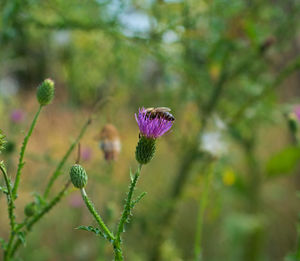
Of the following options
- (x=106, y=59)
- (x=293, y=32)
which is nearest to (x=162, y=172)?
(x=106, y=59)

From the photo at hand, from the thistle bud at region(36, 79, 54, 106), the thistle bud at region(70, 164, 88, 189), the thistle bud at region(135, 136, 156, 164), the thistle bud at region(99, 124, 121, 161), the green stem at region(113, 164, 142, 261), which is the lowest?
the green stem at region(113, 164, 142, 261)

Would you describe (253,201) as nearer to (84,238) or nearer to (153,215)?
(153,215)

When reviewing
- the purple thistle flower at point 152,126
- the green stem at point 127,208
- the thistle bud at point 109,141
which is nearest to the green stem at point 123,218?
the green stem at point 127,208

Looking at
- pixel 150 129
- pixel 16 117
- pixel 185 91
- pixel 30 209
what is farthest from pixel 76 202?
pixel 150 129

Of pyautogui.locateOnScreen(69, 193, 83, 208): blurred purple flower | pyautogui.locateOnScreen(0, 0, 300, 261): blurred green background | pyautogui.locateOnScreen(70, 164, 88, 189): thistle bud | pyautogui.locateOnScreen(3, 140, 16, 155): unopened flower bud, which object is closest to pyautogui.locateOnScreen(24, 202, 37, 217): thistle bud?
pyautogui.locateOnScreen(0, 0, 300, 261): blurred green background

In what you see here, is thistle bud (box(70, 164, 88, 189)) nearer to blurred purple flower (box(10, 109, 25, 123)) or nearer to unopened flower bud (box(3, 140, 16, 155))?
unopened flower bud (box(3, 140, 16, 155))

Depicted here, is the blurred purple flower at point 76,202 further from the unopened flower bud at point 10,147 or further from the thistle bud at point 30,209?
the thistle bud at point 30,209

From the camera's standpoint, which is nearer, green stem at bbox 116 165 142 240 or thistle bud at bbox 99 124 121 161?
green stem at bbox 116 165 142 240

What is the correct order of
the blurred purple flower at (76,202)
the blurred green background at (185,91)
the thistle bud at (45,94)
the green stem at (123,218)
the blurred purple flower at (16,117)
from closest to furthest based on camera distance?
the green stem at (123,218) < the thistle bud at (45,94) < the blurred green background at (185,91) < the blurred purple flower at (16,117) < the blurred purple flower at (76,202)
